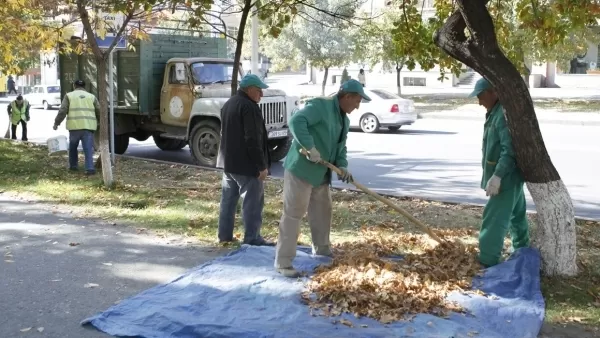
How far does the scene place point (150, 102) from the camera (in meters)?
15.6

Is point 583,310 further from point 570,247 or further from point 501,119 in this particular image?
point 501,119

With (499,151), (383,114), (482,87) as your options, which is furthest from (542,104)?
(499,151)

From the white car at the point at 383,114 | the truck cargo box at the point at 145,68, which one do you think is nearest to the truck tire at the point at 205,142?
the truck cargo box at the point at 145,68

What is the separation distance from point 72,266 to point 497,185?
3.97m

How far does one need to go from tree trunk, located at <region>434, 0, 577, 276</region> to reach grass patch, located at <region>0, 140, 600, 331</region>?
0.27 meters

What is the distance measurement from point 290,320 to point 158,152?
1271cm

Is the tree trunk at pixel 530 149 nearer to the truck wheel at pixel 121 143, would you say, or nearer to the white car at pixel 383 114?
the truck wheel at pixel 121 143

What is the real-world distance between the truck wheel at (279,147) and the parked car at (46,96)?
74.7 ft

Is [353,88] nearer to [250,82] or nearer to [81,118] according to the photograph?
[250,82]

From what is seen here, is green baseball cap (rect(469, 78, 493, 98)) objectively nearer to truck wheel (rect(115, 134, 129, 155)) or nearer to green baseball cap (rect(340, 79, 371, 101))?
green baseball cap (rect(340, 79, 371, 101))

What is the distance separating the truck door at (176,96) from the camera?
14.8 meters

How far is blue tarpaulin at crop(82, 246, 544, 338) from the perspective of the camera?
4855mm

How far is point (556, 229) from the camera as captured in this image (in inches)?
242

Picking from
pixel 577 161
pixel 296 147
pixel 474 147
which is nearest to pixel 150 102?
pixel 474 147
